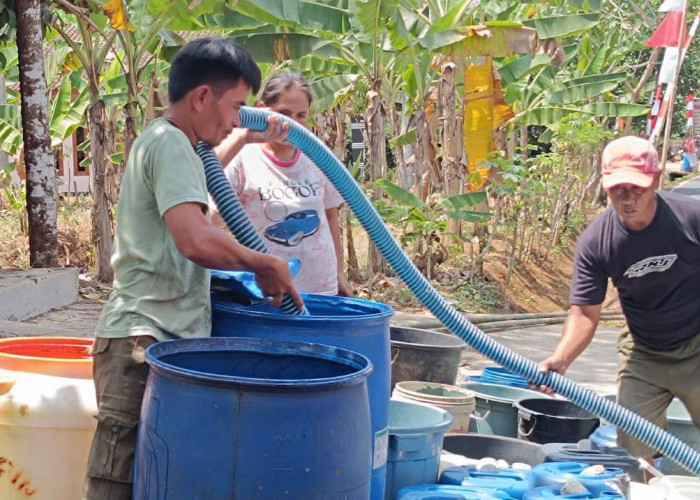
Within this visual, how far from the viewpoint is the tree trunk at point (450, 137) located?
11.9 m

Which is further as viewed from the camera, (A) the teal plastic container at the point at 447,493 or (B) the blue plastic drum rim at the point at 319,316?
(A) the teal plastic container at the point at 447,493

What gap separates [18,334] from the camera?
19.7ft

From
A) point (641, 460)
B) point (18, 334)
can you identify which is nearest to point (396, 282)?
point (18, 334)

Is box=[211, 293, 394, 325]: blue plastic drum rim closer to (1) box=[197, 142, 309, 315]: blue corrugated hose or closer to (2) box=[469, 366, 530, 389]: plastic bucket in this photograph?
(1) box=[197, 142, 309, 315]: blue corrugated hose

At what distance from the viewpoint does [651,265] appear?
430 centimetres

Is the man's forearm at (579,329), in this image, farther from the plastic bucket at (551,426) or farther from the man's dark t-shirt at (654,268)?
the plastic bucket at (551,426)

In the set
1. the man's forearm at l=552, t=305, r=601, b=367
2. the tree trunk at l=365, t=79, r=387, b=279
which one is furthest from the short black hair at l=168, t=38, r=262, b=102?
the tree trunk at l=365, t=79, r=387, b=279

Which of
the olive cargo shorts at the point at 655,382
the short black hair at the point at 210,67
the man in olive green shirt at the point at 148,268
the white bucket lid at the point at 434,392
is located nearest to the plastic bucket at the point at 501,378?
the white bucket lid at the point at 434,392

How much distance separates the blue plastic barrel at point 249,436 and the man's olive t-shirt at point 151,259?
0.72 feet

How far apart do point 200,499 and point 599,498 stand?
73.7 inches

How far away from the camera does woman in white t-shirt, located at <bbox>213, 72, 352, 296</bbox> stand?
4223 millimetres

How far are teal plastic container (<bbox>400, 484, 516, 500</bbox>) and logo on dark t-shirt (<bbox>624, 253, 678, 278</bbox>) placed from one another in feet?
3.78

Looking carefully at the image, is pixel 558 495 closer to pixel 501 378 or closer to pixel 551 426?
pixel 551 426

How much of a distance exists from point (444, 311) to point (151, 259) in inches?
60.4
